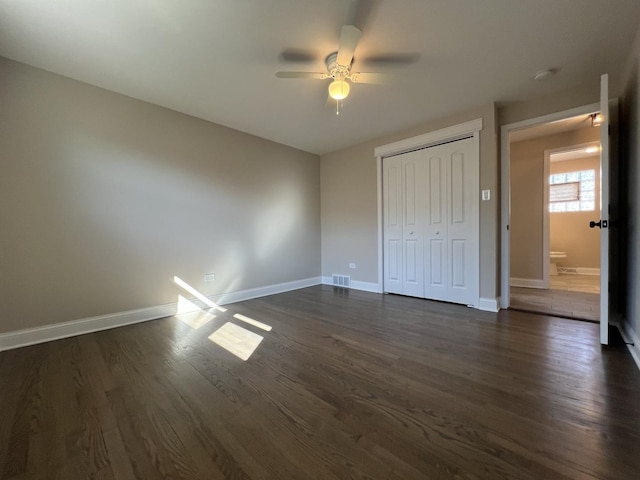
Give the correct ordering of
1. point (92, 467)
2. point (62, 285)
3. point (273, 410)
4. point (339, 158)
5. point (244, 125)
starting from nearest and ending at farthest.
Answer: point (92, 467) → point (273, 410) → point (62, 285) → point (244, 125) → point (339, 158)

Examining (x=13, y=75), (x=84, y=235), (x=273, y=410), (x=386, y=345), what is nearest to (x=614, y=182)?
(x=386, y=345)

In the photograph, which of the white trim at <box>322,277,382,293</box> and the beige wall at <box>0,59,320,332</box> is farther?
the white trim at <box>322,277,382,293</box>

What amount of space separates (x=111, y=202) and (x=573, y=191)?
28.4ft

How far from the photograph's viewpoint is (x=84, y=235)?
254cm

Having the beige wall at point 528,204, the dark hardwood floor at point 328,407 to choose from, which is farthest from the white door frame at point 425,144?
the beige wall at point 528,204

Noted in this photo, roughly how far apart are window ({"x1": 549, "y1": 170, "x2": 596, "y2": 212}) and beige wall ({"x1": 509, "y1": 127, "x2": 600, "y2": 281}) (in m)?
2.37

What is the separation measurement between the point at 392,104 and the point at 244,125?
203 centimetres

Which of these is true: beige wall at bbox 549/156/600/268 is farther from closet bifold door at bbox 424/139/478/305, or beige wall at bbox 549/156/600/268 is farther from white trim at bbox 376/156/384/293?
white trim at bbox 376/156/384/293

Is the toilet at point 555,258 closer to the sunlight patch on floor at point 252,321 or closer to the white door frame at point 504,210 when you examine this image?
the white door frame at point 504,210

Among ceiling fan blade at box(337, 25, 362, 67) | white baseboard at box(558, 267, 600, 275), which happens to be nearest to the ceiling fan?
ceiling fan blade at box(337, 25, 362, 67)

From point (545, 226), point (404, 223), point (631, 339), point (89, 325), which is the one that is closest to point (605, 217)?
point (631, 339)

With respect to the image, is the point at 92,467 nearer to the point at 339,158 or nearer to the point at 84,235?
the point at 84,235

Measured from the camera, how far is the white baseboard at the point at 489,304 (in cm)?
302

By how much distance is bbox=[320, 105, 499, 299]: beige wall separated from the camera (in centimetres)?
304
